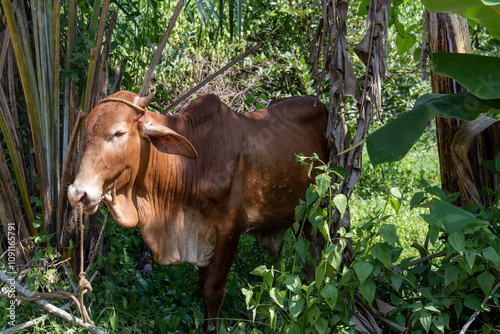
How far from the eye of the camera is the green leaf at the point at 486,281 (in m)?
2.73

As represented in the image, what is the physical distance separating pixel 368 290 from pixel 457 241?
0.49m

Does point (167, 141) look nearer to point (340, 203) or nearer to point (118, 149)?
point (118, 149)

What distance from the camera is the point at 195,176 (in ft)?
10.5

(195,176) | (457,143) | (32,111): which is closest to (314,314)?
(195,176)

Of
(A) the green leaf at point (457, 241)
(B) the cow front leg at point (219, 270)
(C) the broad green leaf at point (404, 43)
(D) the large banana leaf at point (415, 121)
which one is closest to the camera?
(A) the green leaf at point (457, 241)

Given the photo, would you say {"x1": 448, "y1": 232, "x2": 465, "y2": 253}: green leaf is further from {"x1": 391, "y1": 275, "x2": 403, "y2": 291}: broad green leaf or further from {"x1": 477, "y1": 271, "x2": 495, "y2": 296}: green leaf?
{"x1": 391, "y1": 275, "x2": 403, "y2": 291}: broad green leaf

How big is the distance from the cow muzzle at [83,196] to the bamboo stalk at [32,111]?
0.83 meters

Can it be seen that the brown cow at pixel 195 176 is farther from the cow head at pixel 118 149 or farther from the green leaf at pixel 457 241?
the green leaf at pixel 457 241

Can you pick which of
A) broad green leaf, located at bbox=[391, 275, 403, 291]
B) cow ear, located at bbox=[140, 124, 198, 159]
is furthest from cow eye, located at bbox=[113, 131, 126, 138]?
broad green leaf, located at bbox=[391, 275, 403, 291]

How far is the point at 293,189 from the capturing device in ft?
11.6

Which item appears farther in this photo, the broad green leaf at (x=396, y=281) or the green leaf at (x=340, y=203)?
the broad green leaf at (x=396, y=281)

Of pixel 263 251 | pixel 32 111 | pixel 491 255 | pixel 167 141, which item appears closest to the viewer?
pixel 491 255

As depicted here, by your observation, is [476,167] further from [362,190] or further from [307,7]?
[307,7]

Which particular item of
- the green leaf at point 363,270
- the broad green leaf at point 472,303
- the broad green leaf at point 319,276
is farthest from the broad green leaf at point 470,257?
the broad green leaf at point 319,276
